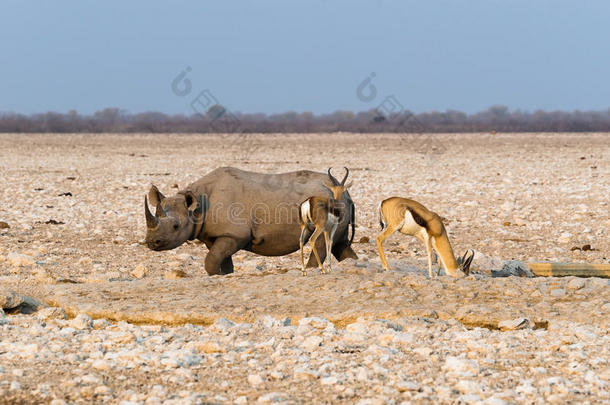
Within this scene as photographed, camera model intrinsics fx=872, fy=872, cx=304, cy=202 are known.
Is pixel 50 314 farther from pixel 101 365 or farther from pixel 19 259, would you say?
pixel 19 259

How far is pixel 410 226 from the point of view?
8781 millimetres

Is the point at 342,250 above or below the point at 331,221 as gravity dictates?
below

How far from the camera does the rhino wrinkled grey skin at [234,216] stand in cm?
982

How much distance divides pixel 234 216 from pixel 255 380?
14.6 ft

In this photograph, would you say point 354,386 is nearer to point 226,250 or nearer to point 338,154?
point 226,250

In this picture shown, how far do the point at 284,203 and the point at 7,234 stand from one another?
17.8 feet

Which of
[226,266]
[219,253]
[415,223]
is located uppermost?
[415,223]

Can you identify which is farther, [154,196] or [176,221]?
[154,196]

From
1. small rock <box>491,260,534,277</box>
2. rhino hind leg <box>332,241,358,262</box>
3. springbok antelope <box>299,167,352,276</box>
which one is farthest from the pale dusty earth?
rhino hind leg <box>332,241,358,262</box>

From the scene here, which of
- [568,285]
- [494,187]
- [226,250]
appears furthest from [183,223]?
[494,187]

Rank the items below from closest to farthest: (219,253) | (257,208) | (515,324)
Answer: (515,324), (219,253), (257,208)

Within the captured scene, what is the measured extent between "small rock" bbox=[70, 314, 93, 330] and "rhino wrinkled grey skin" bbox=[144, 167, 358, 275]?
105 inches

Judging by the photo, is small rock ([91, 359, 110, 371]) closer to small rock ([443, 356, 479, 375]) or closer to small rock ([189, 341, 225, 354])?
small rock ([189, 341, 225, 354])

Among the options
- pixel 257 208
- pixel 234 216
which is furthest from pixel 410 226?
pixel 234 216
